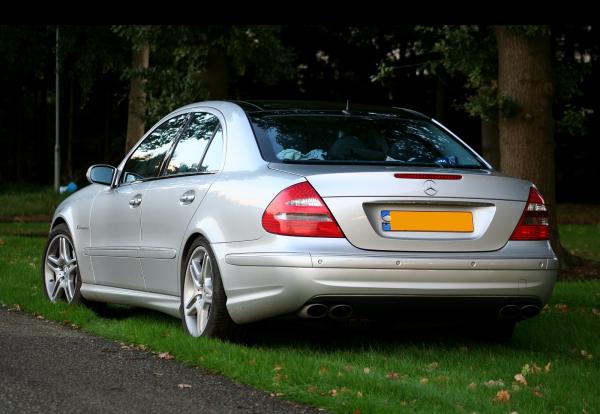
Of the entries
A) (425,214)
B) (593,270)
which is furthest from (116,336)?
(593,270)

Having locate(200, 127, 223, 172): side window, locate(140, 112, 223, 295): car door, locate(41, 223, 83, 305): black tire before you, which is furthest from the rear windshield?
locate(41, 223, 83, 305): black tire

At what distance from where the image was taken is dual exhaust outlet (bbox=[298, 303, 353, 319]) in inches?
256

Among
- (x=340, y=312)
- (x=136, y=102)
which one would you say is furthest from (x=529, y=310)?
(x=136, y=102)

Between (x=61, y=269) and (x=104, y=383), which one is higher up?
(x=61, y=269)

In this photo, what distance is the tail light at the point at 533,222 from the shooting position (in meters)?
6.76

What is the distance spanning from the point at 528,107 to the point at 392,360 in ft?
25.6

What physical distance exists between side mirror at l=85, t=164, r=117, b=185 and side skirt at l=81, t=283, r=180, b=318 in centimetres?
76

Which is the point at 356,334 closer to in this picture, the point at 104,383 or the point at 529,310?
the point at 529,310

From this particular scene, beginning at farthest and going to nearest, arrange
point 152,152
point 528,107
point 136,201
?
1. point 528,107
2. point 152,152
3. point 136,201

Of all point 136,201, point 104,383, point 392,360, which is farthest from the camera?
point 136,201

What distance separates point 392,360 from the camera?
6.66m

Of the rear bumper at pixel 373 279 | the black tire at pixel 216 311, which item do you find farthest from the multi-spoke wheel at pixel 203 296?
the rear bumper at pixel 373 279

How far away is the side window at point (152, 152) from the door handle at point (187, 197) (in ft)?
2.63

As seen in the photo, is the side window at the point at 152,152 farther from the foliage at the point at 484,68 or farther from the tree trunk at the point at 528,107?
the foliage at the point at 484,68
